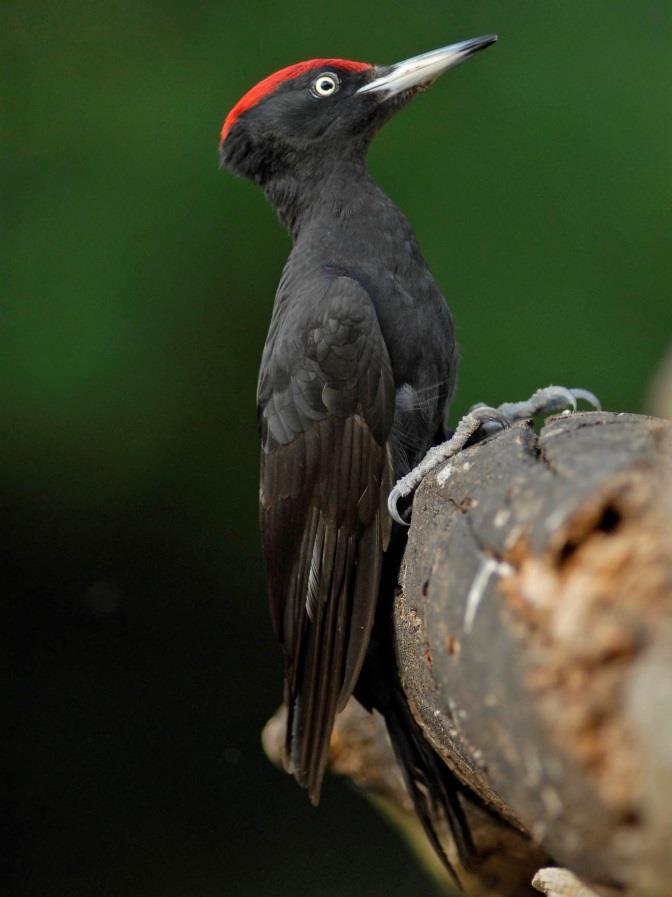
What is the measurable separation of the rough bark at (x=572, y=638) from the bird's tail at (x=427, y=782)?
62 cm

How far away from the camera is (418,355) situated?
2039mm

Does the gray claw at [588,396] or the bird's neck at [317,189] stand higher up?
the bird's neck at [317,189]

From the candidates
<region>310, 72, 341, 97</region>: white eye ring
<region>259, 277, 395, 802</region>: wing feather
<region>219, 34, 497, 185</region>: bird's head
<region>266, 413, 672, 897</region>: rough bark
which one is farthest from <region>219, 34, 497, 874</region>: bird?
<region>266, 413, 672, 897</region>: rough bark

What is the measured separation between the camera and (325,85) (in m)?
2.37

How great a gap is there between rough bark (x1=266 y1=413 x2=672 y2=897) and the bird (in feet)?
1.75

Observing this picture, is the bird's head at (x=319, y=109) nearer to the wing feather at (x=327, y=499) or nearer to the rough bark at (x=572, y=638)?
the wing feather at (x=327, y=499)

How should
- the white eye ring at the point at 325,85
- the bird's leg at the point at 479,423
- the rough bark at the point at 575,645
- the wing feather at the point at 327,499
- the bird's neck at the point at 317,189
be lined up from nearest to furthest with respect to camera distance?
1. the rough bark at the point at 575,645
2. the bird's leg at the point at 479,423
3. the wing feather at the point at 327,499
4. the bird's neck at the point at 317,189
5. the white eye ring at the point at 325,85

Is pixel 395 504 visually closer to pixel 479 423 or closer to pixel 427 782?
pixel 479 423

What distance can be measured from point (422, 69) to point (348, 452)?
3.05 ft

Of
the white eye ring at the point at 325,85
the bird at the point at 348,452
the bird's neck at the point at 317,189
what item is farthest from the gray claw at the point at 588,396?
the white eye ring at the point at 325,85

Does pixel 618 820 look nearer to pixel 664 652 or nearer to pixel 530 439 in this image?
pixel 664 652

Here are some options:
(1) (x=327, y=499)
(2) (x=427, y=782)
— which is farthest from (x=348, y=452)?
(2) (x=427, y=782)

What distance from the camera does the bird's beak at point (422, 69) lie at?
2281 millimetres

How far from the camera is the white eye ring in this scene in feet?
7.75
